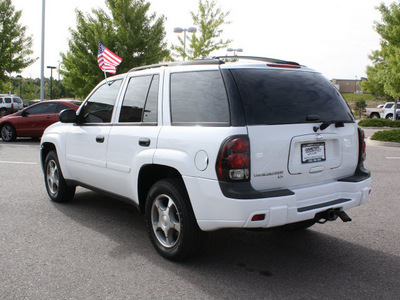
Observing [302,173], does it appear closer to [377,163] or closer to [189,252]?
[189,252]

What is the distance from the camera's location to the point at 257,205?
10.4 feet

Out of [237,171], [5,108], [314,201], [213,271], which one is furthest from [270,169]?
[5,108]

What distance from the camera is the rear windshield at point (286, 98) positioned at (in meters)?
3.42

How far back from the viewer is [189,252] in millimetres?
3691

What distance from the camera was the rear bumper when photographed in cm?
318

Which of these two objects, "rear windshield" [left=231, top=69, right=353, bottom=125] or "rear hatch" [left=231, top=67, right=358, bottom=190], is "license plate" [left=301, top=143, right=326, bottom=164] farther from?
"rear windshield" [left=231, top=69, right=353, bottom=125]

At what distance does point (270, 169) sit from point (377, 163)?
828cm

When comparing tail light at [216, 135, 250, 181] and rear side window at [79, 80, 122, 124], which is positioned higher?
rear side window at [79, 80, 122, 124]

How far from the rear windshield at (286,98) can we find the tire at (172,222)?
3.09 ft

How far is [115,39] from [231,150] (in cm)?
2174

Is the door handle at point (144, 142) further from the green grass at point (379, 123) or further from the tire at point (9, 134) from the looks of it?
the green grass at point (379, 123)

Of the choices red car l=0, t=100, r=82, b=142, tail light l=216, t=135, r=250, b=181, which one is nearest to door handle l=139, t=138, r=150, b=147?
tail light l=216, t=135, r=250, b=181

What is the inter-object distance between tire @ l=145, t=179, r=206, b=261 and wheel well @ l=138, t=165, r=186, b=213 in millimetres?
131

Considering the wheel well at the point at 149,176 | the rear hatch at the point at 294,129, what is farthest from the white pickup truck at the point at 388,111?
the wheel well at the point at 149,176
